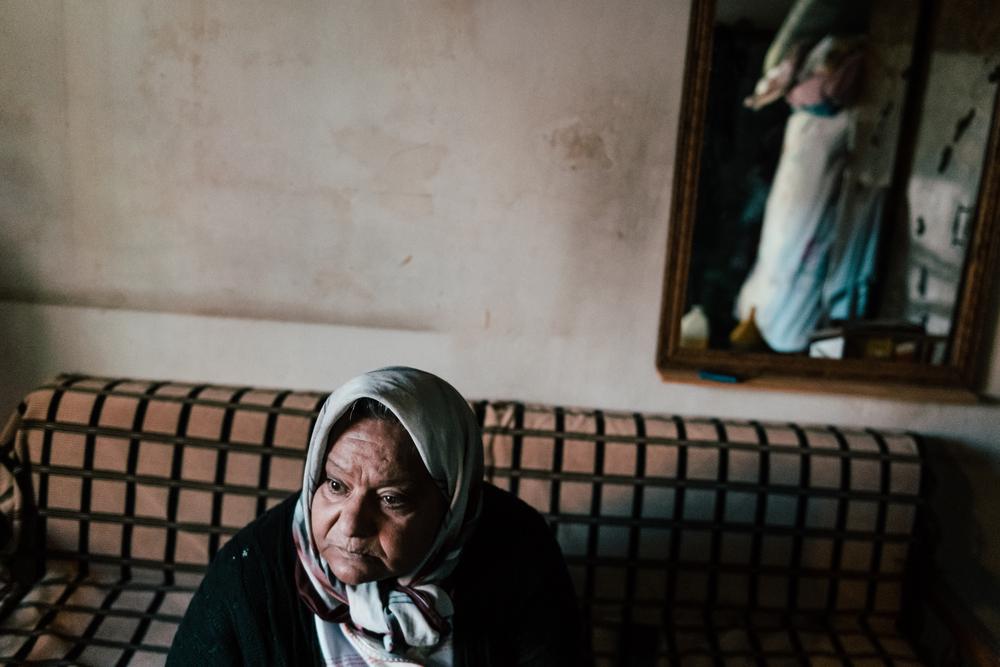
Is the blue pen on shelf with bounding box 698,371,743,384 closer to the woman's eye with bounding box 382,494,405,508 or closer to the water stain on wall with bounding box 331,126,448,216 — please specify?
the water stain on wall with bounding box 331,126,448,216

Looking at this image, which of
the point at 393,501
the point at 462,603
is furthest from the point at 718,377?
the point at 393,501

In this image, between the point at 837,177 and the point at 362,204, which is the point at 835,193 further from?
the point at 362,204

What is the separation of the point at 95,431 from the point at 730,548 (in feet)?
5.04

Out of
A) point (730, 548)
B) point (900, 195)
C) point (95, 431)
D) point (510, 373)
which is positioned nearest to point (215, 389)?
point (95, 431)

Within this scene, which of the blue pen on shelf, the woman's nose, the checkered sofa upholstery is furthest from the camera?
the blue pen on shelf

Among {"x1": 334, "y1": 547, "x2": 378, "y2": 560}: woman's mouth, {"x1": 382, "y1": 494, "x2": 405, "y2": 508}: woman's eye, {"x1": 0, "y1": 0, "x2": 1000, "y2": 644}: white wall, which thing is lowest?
{"x1": 334, "y1": 547, "x2": 378, "y2": 560}: woman's mouth

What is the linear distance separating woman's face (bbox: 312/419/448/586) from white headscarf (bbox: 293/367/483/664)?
0.03 meters

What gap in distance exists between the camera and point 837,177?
5.76 ft

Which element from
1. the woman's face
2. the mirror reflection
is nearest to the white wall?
the mirror reflection

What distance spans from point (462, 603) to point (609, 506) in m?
0.58

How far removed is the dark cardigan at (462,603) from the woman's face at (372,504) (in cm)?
15

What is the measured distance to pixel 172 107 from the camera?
179 centimetres

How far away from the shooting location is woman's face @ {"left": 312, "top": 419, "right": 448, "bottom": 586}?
1.08 meters

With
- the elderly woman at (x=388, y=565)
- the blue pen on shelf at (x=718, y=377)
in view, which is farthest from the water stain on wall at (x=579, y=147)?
the elderly woman at (x=388, y=565)
